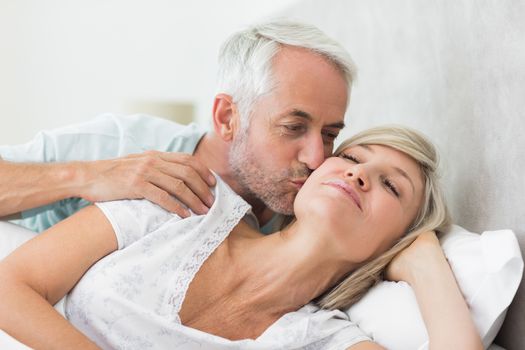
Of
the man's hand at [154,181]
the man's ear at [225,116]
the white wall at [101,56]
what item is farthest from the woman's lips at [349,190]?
the white wall at [101,56]

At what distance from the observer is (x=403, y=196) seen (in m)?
1.56

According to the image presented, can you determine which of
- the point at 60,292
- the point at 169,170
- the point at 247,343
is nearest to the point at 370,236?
the point at 247,343

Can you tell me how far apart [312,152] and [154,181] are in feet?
→ 1.39

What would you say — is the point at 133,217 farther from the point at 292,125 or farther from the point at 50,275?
the point at 292,125

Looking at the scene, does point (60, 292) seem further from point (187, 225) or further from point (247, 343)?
point (247, 343)

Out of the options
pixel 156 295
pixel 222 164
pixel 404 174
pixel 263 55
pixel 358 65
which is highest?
pixel 263 55

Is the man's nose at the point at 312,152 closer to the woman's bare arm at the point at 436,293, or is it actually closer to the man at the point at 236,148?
the man at the point at 236,148

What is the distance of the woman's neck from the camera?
1.50 meters

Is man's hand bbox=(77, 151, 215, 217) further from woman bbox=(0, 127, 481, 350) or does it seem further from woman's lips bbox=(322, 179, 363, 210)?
woman's lips bbox=(322, 179, 363, 210)

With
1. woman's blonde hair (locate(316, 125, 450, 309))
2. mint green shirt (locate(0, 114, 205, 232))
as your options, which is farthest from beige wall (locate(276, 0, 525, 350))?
mint green shirt (locate(0, 114, 205, 232))

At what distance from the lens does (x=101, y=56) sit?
4215 millimetres

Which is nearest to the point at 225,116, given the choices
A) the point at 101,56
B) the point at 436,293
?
the point at 436,293

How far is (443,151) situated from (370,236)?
0.48 metres

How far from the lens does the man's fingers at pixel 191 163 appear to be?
1587mm
